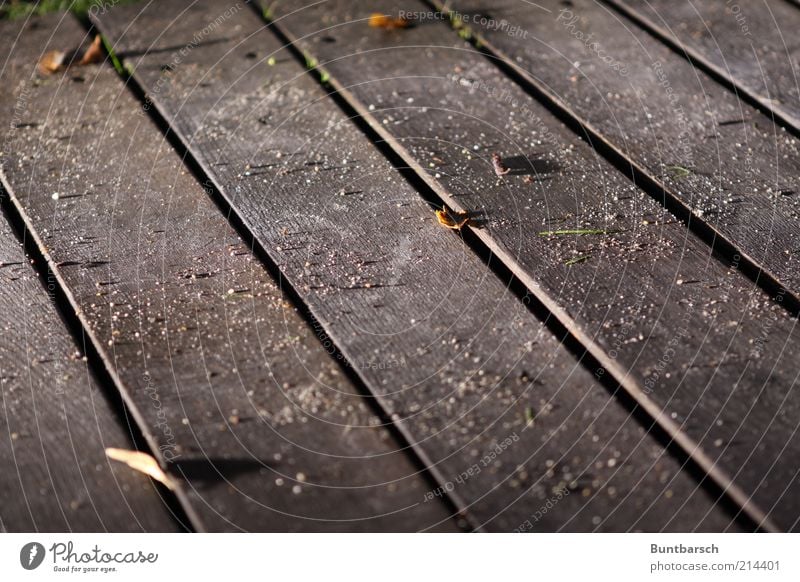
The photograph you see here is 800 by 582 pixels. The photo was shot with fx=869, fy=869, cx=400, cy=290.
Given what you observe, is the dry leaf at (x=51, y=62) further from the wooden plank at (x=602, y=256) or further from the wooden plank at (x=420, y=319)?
the wooden plank at (x=602, y=256)

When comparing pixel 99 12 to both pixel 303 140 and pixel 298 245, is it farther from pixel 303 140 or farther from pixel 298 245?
pixel 298 245

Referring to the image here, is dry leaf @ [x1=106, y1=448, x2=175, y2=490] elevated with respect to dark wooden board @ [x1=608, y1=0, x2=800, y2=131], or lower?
lower

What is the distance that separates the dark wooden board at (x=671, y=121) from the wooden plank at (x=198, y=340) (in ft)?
1.73

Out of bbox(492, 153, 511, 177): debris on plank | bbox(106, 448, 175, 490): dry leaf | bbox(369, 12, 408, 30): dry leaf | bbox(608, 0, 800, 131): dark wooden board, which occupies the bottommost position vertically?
bbox(106, 448, 175, 490): dry leaf

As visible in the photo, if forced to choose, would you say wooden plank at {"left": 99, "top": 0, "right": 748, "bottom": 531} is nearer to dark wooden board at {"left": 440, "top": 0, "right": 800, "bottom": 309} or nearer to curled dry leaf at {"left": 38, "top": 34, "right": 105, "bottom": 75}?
curled dry leaf at {"left": 38, "top": 34, "right": 105, "bottom": 75}

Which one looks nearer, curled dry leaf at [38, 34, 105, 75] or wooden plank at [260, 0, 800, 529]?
wooden plank at [260, 0, 800, 529]

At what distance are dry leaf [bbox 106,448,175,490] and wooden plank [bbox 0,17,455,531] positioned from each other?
0.01 m

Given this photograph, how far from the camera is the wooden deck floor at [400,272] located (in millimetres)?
810

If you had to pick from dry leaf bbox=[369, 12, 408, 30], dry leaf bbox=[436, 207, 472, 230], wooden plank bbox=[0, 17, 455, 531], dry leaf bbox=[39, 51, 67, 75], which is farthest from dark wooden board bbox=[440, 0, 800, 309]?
dry leaf bbox=[39, 51, 67, 75]

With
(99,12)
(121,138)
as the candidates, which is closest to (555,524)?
(121,138)

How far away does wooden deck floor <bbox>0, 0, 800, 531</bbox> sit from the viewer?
0.81 m
